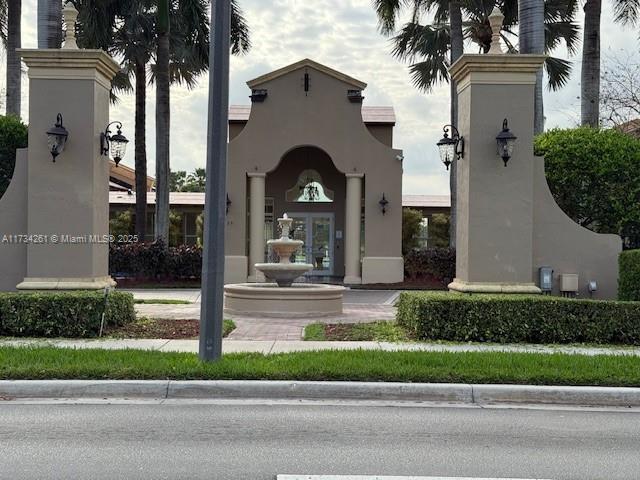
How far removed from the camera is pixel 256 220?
2428 centimetres

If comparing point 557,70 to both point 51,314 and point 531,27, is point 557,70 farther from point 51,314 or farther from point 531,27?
point 51,314

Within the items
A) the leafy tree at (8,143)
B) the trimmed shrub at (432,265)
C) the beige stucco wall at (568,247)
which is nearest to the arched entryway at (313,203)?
the trimmed shrub at (432,265)

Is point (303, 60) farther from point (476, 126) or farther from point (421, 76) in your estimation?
point (476, 126)

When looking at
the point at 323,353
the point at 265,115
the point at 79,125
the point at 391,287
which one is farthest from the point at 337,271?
the point at 323,353

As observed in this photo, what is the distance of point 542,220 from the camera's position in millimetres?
12570

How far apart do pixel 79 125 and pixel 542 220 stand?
8.62m

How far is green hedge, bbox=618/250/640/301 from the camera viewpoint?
12.0 metres

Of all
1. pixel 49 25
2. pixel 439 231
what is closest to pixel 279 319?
pixel 49 25

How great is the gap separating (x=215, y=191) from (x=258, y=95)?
1689 cm

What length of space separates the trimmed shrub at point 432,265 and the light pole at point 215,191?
53.3 ft

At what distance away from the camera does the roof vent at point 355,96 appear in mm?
24484

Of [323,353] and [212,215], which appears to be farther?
[323,353]

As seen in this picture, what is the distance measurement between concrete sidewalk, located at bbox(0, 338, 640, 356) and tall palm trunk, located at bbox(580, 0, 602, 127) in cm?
1209

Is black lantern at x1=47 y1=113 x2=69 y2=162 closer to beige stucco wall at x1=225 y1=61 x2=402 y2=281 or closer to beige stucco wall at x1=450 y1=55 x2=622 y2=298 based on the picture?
beige stucco wall at x1=450 y1=55 x2=622 y2=298
